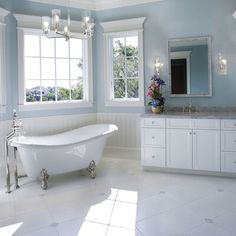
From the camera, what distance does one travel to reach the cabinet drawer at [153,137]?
177 inches

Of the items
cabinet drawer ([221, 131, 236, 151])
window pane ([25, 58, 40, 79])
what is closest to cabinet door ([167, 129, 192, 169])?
cabinet drawer ([221, 131, 236, 151])

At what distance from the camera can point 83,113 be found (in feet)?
17.9

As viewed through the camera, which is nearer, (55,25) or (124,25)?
(55,25)

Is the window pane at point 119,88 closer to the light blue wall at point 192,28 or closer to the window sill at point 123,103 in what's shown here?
the window sill at point 123,103

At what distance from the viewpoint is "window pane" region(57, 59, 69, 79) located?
5277 millimetres

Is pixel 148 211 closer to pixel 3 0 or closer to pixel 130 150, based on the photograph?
pixel 130 150

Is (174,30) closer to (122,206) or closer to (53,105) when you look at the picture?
(53,105)

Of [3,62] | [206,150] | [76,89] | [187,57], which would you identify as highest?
[187,57]

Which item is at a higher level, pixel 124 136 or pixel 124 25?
pixel 124 25

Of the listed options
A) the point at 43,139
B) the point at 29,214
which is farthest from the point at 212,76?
the point at 29,214

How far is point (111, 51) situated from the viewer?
5453 mm

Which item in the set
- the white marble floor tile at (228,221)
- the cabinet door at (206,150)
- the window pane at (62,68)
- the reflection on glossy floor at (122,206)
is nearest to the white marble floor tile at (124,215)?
the reflection on glossy floor at (122,206)

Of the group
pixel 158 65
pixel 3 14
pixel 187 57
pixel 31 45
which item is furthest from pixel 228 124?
pixel 3 14

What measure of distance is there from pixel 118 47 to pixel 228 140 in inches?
98.6
